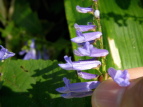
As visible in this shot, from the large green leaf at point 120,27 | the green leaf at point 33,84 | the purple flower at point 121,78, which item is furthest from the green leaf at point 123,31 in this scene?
the purple flower at point 121,78

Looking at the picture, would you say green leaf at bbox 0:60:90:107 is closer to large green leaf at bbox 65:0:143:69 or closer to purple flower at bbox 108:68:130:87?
large green leaf at bbox 65:0:143:69

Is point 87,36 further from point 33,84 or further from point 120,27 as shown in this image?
point 120,27

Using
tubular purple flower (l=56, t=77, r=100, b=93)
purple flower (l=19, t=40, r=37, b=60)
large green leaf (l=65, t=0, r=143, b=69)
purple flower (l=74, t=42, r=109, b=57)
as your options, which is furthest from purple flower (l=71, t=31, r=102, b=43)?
purple flower (l=19, t=40, r=37, b=60)

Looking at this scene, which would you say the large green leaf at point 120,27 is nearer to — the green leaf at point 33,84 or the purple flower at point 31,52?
the green leaf at point 33,84

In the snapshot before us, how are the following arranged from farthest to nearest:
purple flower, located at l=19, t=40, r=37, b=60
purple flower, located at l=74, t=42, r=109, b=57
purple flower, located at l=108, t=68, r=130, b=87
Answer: purple flower, located at l=19, t=40, r=37, b=60
purple flower, located at l=74, t=42, r=109, b=57
purple flower, located at l=108, t=68, r=130, b=87

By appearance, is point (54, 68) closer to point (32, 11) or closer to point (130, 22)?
point (130, 22)

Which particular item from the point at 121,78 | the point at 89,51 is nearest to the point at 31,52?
the point at 89,51
